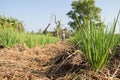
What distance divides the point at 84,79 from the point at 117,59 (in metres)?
0.66

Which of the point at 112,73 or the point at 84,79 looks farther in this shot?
the point at 112,73

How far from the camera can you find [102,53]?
260cm

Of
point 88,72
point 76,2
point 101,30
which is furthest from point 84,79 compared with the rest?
point 76,2

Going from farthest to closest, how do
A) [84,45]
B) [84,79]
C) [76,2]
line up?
[76,2] → [84,45] → [84,79]

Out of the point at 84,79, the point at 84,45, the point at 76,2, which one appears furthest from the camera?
the point at 76,2

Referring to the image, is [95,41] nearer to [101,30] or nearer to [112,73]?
[101,30]

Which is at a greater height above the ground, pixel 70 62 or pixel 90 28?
pixel 90 28

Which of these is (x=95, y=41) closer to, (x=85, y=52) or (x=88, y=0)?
(x=85, y=52)

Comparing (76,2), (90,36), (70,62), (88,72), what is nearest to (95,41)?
(90,36)

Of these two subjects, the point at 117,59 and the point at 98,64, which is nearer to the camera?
the point at 98,64

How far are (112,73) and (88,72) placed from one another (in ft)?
0.85

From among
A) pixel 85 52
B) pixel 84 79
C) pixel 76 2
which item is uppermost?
pixel 76 2

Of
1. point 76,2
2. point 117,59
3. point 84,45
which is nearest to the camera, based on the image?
point 84,45

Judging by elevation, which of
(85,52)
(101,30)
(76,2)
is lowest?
(85,52)
